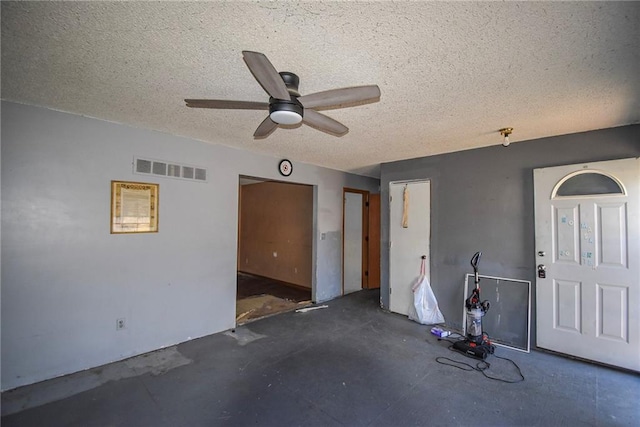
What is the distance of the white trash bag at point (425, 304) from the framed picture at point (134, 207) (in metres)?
3.48

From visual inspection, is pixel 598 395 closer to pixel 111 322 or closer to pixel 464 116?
pixel 464 116

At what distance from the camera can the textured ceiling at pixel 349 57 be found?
1312mm

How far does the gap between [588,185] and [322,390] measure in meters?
3.34

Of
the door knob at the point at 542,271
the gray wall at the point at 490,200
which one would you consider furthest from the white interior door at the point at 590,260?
the gray wall at the point at 490,200

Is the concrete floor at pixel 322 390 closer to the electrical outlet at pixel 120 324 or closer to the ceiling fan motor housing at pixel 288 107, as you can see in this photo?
the electrical outlet at pixel 120 324

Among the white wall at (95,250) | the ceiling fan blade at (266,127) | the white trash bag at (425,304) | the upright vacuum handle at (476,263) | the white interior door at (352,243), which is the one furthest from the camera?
the white interior door at (352,243)

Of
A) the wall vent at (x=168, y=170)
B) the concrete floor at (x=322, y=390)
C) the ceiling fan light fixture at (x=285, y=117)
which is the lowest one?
the concrete floor at (x=322, y=390)

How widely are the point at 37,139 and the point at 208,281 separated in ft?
6.99

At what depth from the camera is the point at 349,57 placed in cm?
166

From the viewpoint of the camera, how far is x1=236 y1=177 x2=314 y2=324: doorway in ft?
17.4

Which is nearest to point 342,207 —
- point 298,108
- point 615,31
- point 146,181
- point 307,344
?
point 307,344

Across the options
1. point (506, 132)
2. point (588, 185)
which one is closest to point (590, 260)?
point (588, 185)

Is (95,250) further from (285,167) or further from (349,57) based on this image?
(349,57)

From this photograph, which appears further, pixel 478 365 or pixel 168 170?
pixel 168 170
